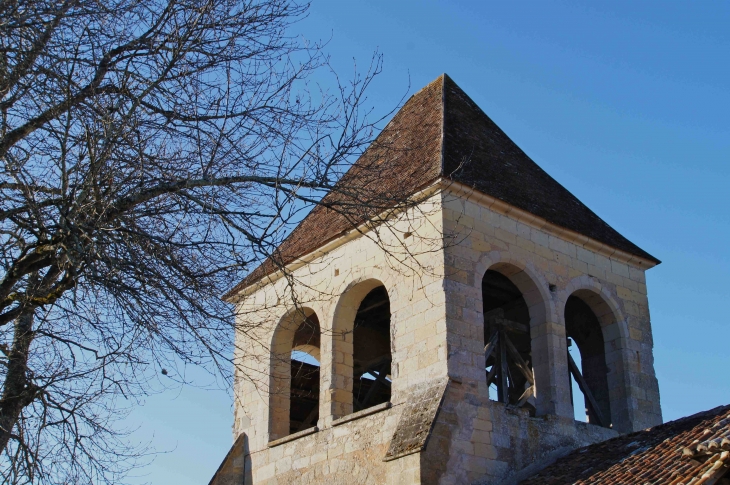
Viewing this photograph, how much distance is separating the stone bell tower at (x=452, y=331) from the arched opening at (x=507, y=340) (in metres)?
0.02

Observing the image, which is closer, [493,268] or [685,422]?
[685,422]

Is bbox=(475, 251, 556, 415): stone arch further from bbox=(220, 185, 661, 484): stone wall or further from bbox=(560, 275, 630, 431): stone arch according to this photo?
bbox=(560, 275, 630, 431): stone arch

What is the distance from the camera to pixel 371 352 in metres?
12.8

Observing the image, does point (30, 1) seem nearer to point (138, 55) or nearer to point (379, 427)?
point (138, 55)

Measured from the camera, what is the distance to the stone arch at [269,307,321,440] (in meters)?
11.4

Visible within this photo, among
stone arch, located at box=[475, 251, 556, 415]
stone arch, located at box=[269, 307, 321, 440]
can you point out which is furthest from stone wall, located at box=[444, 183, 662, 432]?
stone arch, located at box=[269, 307, 321, 440]

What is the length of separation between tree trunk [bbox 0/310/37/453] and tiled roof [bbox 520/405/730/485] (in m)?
4.81

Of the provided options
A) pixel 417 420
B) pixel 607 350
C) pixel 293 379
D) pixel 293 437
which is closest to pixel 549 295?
pixel 607 350

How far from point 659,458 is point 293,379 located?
5423mm

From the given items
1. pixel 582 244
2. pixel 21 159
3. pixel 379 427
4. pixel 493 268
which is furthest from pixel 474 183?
pixel 21 159

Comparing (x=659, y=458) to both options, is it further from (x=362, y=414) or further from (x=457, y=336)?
(x=362, y=414)

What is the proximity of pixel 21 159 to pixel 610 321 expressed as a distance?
7.87 m

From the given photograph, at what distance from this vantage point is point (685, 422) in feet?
30.4

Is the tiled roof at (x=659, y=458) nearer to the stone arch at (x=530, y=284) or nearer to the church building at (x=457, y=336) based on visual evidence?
the church building at (x=457, y=336)
